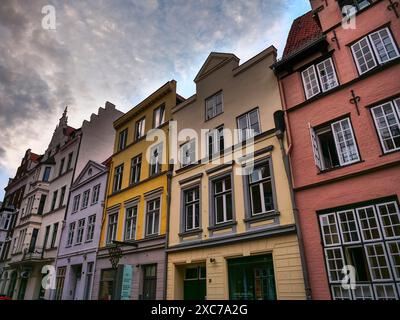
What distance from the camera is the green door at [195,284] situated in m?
13.4

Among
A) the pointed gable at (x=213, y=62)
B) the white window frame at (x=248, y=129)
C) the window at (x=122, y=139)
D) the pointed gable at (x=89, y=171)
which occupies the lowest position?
the white window frame at (x=248, y=129)

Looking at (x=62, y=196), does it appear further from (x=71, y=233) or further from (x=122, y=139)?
(x=122, y=139)

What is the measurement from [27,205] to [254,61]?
29662mm

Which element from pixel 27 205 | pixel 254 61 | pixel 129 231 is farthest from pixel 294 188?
pixel 27 205

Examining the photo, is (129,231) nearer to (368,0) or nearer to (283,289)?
(283,289)

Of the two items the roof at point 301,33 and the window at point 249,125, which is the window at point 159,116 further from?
the roof at point 301,33

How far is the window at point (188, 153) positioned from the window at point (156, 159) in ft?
7.24

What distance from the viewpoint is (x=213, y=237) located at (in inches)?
524

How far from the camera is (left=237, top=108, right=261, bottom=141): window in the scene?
45.3 feet

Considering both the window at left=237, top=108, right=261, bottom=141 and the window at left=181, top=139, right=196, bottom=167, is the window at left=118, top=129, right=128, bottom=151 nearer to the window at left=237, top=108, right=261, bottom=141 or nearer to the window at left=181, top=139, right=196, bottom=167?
the window at left=181, top=139, right=196, bottom=167

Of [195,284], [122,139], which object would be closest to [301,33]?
[195,284]

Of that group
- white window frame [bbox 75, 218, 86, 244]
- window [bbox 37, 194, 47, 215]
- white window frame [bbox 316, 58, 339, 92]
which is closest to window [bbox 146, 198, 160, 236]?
white window frame [bbox 75, 218, 86, 244]

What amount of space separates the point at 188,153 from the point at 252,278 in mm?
8132

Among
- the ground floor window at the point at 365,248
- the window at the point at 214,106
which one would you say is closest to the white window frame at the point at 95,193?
the window at the point at 214,106
